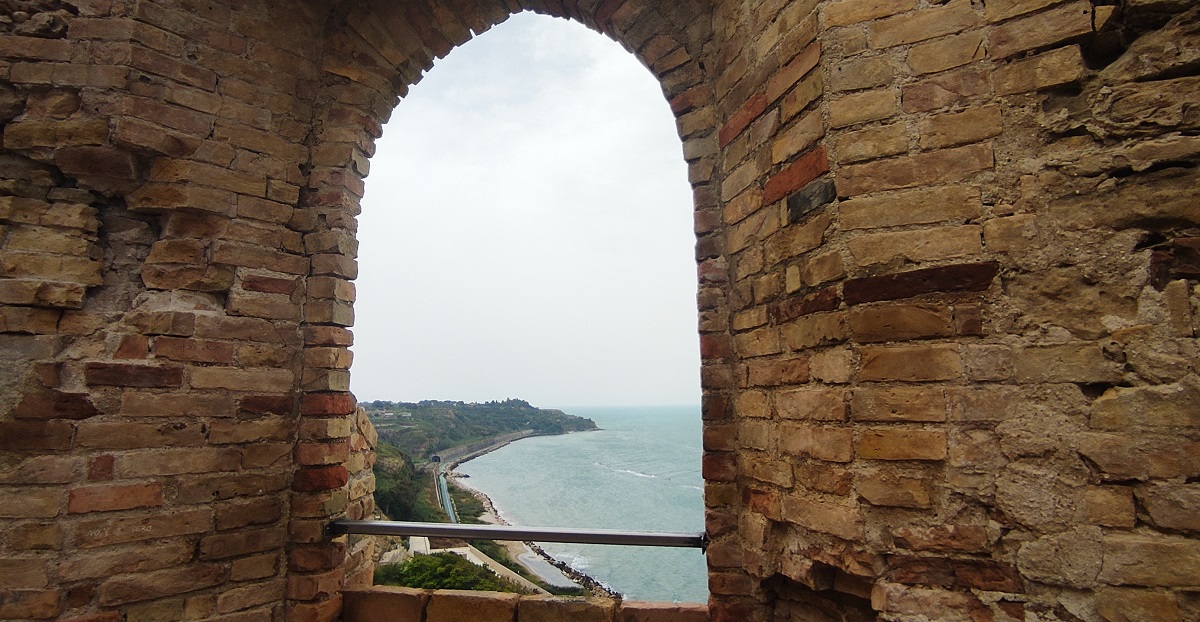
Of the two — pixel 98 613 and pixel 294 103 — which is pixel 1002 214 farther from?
pixel 98 613

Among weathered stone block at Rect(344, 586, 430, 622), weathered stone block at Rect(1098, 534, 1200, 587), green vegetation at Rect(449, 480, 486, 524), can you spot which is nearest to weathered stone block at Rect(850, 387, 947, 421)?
weathered stone block at Rect(1098, 534, 1200, 587)

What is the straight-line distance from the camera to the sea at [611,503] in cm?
959

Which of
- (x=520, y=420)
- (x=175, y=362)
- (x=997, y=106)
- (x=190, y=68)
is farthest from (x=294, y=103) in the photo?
(x=520, y=420)

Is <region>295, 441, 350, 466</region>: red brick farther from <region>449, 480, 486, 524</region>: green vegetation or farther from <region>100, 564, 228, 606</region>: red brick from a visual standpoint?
<region>449, 480, 486, 524</region>: green vegetation

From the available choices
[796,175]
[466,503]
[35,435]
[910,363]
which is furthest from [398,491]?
[466,503]

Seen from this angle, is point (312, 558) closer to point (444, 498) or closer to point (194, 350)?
point (194, 350)

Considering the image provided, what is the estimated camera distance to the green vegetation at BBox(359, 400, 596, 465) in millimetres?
7348

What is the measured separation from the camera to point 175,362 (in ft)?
6.57

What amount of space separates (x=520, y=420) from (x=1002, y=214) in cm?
1100

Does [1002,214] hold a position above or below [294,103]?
below

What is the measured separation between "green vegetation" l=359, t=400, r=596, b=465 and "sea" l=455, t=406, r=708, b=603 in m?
1.81

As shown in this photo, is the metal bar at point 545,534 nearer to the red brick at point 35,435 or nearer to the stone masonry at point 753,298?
the stone masonry at point 753,298

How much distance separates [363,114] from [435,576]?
2.36 meters

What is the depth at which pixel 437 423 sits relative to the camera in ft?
27.1
